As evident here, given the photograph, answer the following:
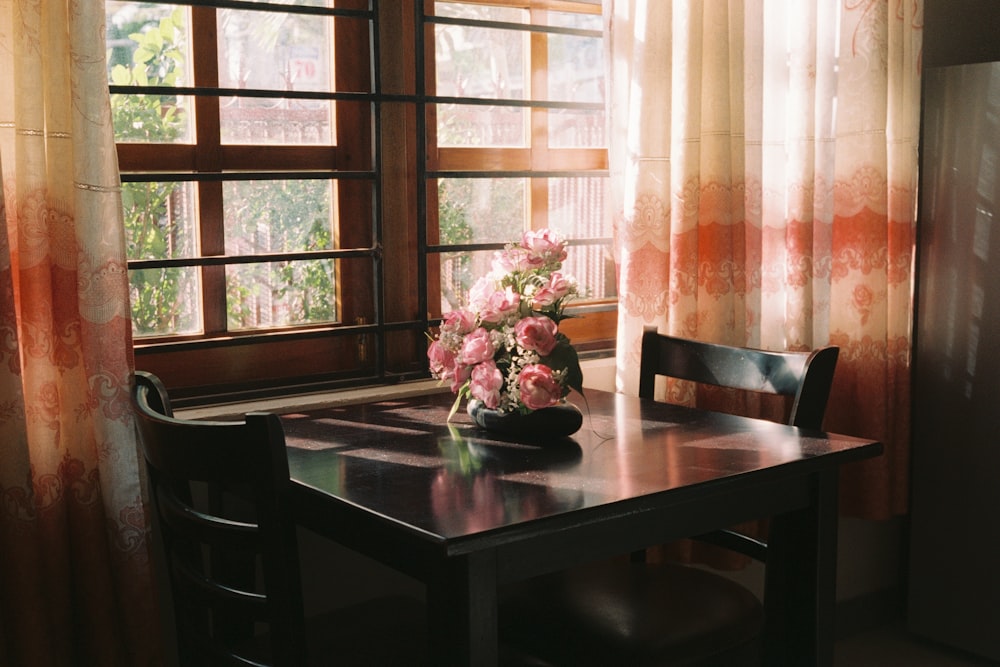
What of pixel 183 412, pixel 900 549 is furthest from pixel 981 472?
pixel 183 412

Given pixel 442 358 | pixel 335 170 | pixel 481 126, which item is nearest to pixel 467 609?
pixel 442 358

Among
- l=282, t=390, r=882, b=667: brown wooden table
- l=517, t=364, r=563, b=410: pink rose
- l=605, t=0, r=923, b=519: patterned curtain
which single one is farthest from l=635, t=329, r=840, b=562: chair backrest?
l=517, t=364, r=563, b=410: pink rose

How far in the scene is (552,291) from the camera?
1873mm

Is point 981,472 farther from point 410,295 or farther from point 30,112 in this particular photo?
point 30,112

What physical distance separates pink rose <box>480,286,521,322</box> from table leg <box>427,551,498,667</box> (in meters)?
0.54

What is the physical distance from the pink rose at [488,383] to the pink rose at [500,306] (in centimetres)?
8

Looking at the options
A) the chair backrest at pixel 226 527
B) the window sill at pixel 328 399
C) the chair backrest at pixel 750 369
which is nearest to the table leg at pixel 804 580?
the chair backrest at pixel 750 369

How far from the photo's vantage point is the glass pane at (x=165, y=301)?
87.0 inches

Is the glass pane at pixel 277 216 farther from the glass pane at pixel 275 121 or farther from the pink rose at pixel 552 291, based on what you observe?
the pink rose at pixel 552 291

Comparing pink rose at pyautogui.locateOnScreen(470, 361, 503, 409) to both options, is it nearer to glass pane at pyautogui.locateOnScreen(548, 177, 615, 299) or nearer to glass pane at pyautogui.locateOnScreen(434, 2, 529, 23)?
glass pane at pyautogui.locateOnScreen(548, 177, 615, 299)

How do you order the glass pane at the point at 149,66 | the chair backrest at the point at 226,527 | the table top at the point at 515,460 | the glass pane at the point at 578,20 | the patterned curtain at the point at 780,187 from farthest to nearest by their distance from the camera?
1. the glass pane at the point at 578,20
2. the patterned curtain at the point at 780,187
3. the glass pane at the point at 149,66
4. the table top at the point at 515,460
5. the chair backrest at the point at 226,527

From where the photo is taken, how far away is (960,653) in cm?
303

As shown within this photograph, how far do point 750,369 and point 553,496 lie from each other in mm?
763

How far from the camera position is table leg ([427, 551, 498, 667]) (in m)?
1.41
